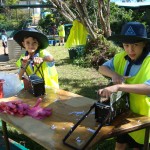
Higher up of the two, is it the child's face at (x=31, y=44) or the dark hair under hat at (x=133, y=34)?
the dark hair under hat at (x=133, y=34)

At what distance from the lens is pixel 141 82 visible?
2.17 meters

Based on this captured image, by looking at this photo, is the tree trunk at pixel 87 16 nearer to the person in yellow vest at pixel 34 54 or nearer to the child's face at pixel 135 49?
the person in yellow vest at pixel 34 54

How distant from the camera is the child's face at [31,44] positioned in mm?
3105

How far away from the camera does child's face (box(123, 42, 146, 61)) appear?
7.21 ft

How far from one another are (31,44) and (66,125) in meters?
1.33

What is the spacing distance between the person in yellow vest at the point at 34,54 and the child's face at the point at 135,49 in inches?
43.1

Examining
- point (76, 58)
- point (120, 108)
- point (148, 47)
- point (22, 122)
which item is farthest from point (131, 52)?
point (76, 58)

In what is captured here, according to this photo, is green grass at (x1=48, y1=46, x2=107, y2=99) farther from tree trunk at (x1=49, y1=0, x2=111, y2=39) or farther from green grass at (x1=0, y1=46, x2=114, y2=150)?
tree trunk at (x1=49, y1=0, x2=111, y2=39)

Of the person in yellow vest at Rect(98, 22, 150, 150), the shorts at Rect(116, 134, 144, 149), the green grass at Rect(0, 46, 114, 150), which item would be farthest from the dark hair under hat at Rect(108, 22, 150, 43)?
the green grass at Rect(0, 46, 114, 150)

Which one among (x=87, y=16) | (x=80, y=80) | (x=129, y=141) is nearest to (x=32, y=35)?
(x=129, y=141)

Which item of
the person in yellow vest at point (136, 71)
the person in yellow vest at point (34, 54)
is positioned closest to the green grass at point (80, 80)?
the person in yellow vest at point (34, 54)

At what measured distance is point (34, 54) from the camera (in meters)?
3.25

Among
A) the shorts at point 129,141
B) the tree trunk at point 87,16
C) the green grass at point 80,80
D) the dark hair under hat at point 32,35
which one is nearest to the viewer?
the shorts at point 129,141

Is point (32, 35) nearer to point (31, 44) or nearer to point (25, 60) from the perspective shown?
point (31, 44)
